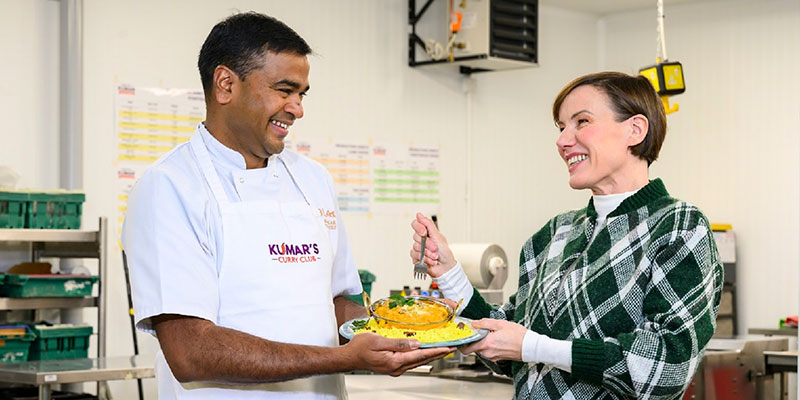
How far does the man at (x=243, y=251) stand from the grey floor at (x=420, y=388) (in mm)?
1216

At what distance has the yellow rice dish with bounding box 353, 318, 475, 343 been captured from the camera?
83.0 inches

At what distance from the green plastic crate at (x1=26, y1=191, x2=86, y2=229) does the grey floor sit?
1824mm

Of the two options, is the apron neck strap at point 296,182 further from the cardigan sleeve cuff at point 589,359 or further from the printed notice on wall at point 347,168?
the printed notice on wall at point 347,168

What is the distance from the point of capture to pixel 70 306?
5.01 m

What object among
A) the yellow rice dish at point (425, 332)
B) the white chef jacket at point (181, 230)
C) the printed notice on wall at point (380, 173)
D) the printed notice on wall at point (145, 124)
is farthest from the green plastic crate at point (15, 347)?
the yellow rice dish at point (425, 332)

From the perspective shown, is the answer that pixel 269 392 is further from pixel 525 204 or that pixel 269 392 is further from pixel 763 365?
pixel 525 204

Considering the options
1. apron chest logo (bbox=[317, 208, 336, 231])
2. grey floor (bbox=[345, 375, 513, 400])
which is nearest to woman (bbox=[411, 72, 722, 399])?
apron chest logo (bbox=[317, 208, 336, 231])

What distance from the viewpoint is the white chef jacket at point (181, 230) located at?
196 centimetres

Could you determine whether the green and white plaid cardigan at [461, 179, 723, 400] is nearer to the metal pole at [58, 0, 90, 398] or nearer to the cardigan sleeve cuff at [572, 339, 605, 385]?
the cardigan sleeve cuff at [572, 339, 605, 385]

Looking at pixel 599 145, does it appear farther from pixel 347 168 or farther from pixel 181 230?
pixel 347 168

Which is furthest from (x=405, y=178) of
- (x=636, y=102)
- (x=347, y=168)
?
(x=636, y=102)

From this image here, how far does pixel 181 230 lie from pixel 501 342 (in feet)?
2.19

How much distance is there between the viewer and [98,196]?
5.70 metres

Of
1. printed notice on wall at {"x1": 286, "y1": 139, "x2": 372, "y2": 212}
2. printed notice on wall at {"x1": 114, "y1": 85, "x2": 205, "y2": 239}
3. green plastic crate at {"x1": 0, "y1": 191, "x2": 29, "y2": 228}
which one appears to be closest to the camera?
green plastic crate at {"x1": 0, "y1": 191, "x2": 29, "y2": 228}
